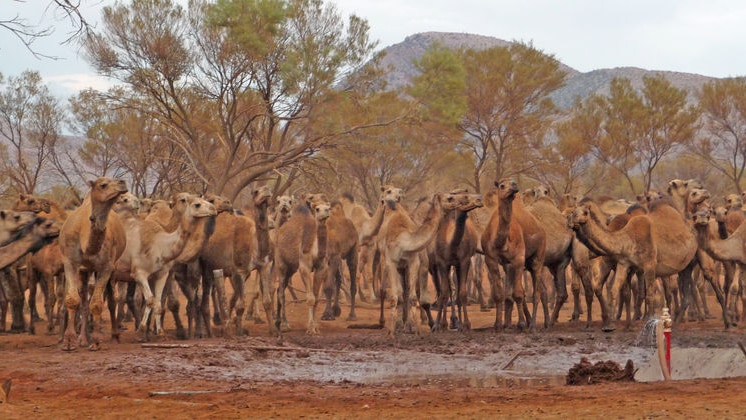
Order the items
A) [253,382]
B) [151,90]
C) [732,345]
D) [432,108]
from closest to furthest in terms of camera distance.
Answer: [253,382] → [732,345] → [151,90] → [432,108]

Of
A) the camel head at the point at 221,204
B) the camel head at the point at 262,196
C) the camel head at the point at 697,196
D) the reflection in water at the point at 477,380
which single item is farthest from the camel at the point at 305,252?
the camel head at the point at 697,196

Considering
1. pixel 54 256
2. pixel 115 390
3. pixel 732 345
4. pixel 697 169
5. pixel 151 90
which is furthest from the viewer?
pixel 697 169

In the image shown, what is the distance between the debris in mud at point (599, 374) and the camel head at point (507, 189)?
4.95 metres

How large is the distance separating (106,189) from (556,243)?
790 centimetres

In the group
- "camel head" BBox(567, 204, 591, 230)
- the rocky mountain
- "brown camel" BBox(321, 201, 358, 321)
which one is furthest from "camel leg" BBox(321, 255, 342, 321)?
the rocky mountain

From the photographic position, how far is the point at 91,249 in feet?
45.8

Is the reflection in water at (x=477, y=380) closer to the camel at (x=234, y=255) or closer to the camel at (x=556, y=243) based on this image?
the camel at (x=234, y=255)

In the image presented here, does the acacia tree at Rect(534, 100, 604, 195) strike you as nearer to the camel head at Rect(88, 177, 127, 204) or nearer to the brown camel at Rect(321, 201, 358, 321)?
the brown camel at Rect(321, 201, 358, 321)

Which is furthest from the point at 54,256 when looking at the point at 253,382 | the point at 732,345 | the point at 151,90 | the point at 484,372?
the point at 151,90

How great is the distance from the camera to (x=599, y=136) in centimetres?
4878

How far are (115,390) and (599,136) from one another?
40578 millimetres

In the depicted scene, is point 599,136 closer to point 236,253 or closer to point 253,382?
point 236,253

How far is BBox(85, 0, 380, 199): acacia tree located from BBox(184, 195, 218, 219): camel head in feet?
52.5

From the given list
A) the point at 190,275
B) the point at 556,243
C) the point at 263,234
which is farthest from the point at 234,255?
the point at 556,243
